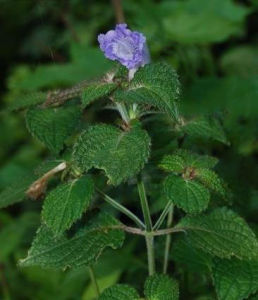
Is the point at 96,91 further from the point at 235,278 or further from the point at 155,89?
the point at 235,278

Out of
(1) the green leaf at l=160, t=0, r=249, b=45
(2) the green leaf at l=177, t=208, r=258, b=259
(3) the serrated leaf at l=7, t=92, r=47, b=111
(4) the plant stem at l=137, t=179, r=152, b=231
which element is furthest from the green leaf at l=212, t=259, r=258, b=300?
(1) the green leaf at l=160, t=0, r=249, b=45

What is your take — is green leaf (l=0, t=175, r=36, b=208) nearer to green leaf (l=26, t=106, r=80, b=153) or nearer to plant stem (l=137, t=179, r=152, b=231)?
green leaf (l=26, t=106, r=80, b=153)

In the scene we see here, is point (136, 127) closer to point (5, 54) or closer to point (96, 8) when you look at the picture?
Result: point (96, 8)

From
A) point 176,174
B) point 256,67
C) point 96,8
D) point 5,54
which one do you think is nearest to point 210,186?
point 176,174

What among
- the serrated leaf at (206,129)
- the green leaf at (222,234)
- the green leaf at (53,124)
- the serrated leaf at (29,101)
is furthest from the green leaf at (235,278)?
the serrated leaf at (29,101)

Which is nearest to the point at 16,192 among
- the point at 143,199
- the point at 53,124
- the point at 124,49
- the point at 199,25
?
the point at 53,124

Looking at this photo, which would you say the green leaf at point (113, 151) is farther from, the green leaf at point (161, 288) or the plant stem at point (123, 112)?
the green leaf at point (161, 288)
